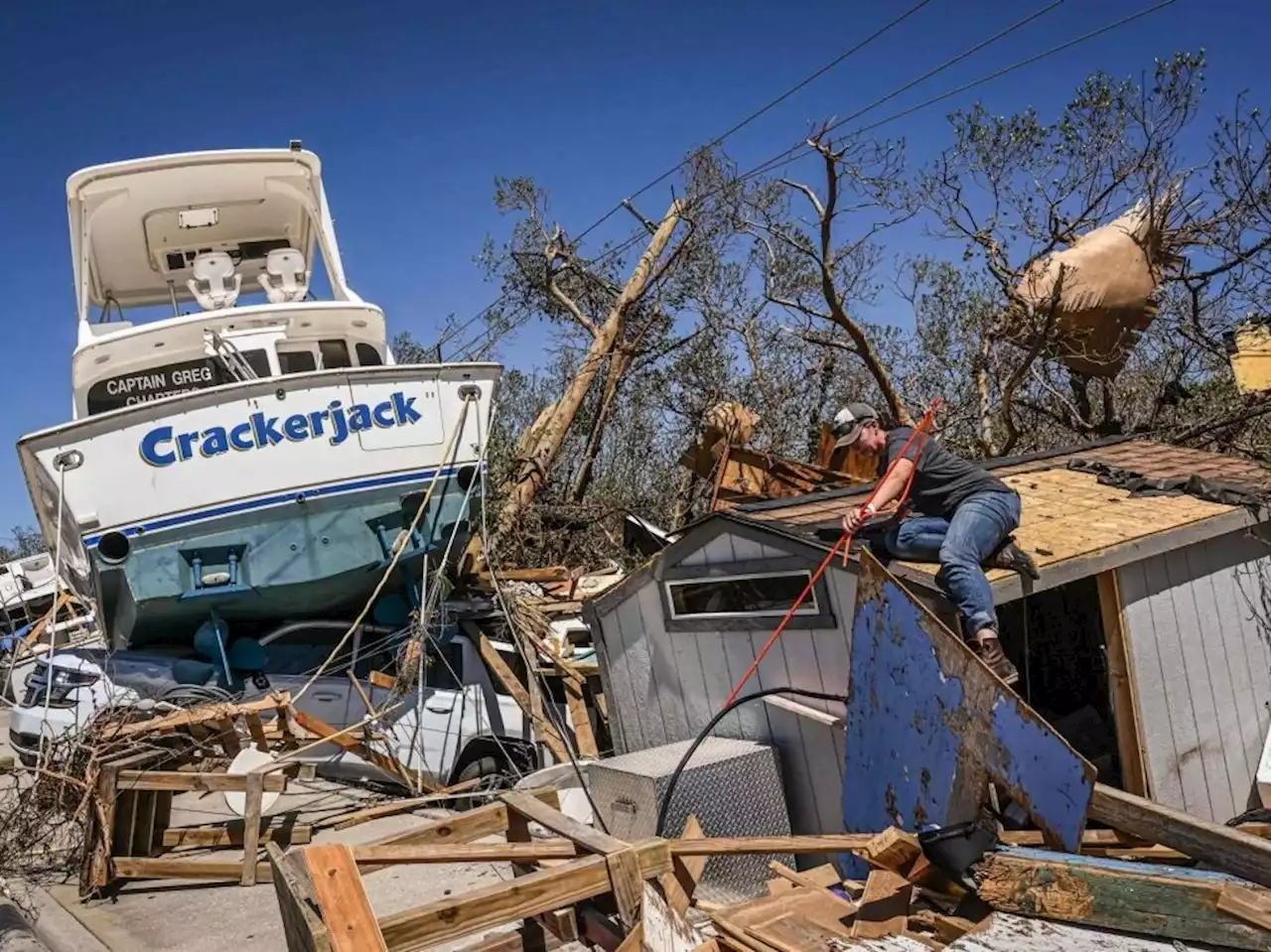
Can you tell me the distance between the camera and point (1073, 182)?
522 inches

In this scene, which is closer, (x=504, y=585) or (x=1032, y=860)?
(x=1032, y=860)

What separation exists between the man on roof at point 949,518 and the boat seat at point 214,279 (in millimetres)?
9418

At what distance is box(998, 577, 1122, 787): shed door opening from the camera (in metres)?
8.11

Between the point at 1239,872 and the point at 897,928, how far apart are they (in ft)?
4.28

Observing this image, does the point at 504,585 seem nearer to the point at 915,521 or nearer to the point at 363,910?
the point at 915,521

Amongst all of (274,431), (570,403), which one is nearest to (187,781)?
(274,431)

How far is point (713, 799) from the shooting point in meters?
6.10

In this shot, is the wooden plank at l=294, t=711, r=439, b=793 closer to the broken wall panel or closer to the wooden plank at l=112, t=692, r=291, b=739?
the wooden plank at l=112, t=692, r=291, b=739

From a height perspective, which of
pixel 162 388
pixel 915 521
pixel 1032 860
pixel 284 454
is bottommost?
pixel 1032 860

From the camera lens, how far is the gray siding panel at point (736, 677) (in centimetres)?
620

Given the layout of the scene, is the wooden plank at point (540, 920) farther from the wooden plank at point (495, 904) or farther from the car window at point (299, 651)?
the car window at point (299, 651)

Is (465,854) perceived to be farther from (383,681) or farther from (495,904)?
(383,681)

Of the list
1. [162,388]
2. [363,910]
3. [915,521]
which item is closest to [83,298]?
[162,388]

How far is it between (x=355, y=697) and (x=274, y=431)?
280 centimetres
